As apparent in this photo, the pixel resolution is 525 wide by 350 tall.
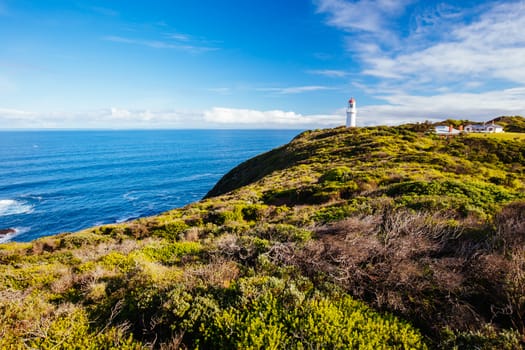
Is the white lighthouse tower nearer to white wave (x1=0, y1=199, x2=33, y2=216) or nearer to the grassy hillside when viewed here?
the grassy hillside

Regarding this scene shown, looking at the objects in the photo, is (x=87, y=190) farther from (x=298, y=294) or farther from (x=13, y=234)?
(x=298, y=294)

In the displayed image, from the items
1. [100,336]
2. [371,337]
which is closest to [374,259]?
[371,337]

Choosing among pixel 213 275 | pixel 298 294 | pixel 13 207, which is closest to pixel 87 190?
pixel 13 207

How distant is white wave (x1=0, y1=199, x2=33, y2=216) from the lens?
39531 mm

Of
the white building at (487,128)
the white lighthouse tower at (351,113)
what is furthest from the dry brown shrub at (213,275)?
the white lighthouse tower at (351,113)

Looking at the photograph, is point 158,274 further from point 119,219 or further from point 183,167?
point 183,167

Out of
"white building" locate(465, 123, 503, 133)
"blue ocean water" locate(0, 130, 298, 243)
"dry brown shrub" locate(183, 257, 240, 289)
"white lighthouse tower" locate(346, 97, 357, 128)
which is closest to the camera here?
"dry brown shrub" locate(183, 257, 240, 289)

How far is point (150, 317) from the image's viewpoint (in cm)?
436

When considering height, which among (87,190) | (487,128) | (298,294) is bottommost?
(87,190)

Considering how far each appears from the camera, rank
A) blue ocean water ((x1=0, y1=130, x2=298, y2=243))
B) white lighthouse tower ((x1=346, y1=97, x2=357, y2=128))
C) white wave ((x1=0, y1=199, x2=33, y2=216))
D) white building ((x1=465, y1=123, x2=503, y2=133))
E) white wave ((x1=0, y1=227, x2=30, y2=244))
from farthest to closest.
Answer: white lighthouse tower ((x1=346, y1=97, x2=357, y2=128)) < white building ((x1=465, y1=123, x2=503, y2=133)) < white wave ((x1=0, y1=199, x2=33, y2=216)) < blue ocean water ((x1=0, y1=130, x2=298, y2=243)) < white wave ((x1=0, y1=227, x2=30, y2=244))

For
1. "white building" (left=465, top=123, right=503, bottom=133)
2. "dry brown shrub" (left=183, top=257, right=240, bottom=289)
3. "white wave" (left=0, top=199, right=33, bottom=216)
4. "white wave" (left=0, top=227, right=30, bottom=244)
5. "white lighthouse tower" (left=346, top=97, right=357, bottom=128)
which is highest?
"white lighthouse tower" (left=346, top=97, right=357, bottom=128)

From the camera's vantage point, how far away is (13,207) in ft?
137

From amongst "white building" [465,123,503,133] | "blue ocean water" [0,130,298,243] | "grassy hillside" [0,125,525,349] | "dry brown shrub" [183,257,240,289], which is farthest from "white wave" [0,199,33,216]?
"white building" [465,123,503,133]

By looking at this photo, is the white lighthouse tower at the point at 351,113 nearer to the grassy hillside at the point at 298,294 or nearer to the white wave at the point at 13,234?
the grassy hillside at the point at 298,294
